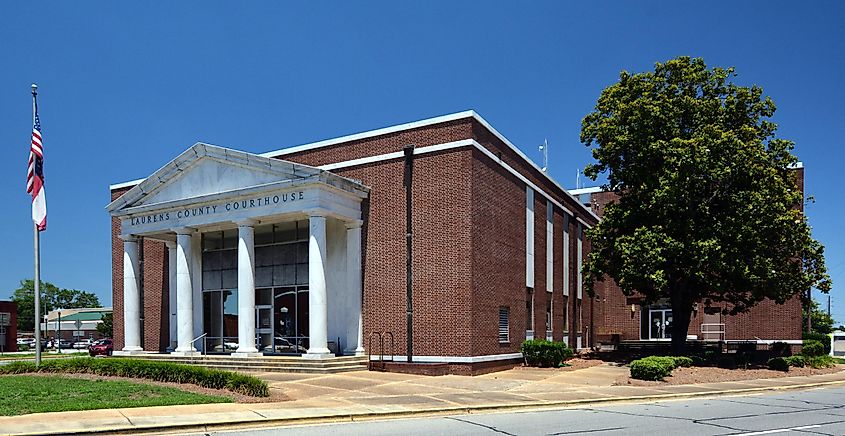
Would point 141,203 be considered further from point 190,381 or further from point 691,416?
point 691,416

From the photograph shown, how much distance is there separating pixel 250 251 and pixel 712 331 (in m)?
33.6

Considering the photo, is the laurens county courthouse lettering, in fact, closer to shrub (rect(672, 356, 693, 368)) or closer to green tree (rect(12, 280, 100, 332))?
shrub (rect(672, 356, 693, 368))

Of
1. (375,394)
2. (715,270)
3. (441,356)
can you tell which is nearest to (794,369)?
(715,270)

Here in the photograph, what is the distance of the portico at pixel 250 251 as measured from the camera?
26703 millimetres

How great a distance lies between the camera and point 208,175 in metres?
29.8

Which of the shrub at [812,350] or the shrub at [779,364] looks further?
the shrub at [812,350]

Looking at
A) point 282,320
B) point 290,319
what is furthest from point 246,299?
point 282,320

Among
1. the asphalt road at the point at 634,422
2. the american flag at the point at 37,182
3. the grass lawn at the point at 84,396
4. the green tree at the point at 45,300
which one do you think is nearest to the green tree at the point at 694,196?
the asphalt road at the point at 634,422

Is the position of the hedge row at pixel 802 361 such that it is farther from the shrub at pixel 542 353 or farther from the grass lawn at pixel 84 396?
the grass lawn at pixel 84 396

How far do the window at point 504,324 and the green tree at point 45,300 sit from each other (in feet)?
471

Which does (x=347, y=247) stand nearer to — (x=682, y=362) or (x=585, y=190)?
(x=682, y=362)

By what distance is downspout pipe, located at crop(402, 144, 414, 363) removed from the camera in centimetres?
2644

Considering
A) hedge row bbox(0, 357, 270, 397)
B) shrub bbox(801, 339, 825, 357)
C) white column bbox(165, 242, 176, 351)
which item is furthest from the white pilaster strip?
shrub bbox(801, 339, 825, 357)

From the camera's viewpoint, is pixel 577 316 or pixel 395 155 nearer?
pixel 395 155
